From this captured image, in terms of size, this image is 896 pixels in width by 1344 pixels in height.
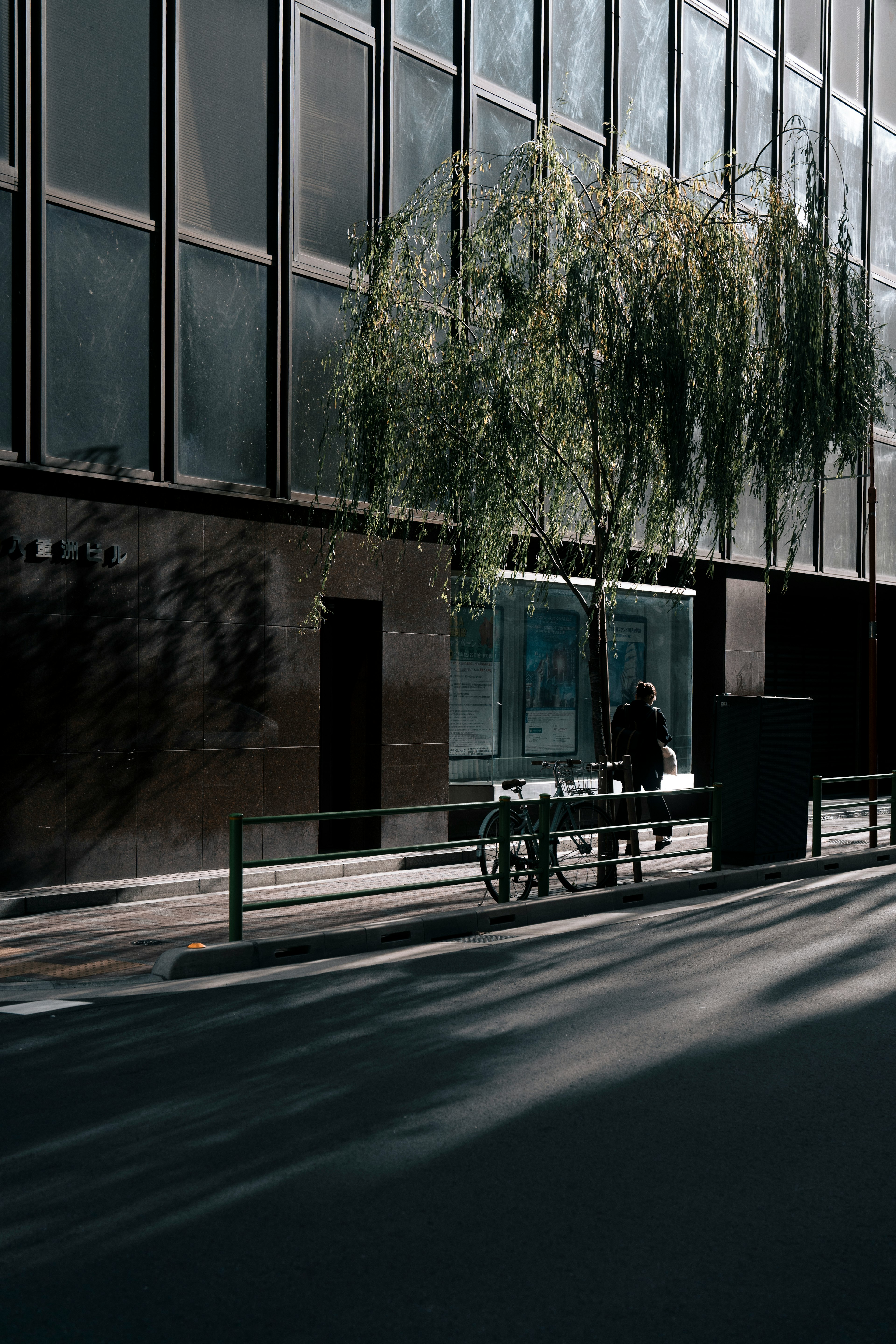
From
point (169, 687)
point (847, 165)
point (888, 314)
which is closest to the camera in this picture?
point (169, 687)

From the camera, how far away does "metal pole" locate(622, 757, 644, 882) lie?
40.8ft

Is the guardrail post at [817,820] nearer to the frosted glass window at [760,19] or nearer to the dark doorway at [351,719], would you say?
the dark doorway at [351,719]

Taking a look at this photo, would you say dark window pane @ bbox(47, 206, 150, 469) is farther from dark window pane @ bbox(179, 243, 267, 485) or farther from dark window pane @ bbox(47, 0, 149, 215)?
dark window pane @ bbox(179, 243, 267, 485)

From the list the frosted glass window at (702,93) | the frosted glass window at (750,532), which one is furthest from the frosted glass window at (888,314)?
the frosted glass window at (702,93)

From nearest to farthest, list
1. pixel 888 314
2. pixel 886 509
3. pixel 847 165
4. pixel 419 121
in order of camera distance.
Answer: pixel 419 121
pixel 847 165
pixel 888 314
pixel 886 509

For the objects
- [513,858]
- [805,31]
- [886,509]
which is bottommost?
[513,858]

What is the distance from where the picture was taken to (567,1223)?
14.1 feet

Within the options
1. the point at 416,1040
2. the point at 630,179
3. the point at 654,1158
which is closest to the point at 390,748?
the point at 630,179

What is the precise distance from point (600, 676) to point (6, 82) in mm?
7709

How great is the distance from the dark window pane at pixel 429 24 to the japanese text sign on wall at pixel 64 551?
748cm

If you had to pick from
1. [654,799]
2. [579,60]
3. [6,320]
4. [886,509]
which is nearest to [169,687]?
[6,320]

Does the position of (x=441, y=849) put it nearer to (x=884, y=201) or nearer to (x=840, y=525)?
(x=840, y=525)

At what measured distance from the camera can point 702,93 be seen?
68.6 feet

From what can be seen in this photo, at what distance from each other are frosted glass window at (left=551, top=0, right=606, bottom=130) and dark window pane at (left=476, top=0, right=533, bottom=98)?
1.51 feet
